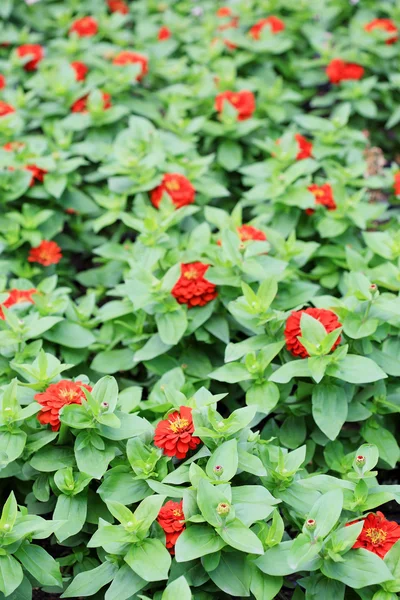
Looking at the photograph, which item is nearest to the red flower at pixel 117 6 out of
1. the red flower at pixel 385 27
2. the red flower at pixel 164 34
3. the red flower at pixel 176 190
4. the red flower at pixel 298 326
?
the red flower at pixel 164 34

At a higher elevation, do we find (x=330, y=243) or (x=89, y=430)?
(x=89, y=430)

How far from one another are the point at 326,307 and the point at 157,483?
756mm

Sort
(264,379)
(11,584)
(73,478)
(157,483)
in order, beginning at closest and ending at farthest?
1. (11,584)
2. (157,483)
3. (73,478)
4. (264,379)

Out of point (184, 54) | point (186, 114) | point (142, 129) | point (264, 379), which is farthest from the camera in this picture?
point (184, 54)

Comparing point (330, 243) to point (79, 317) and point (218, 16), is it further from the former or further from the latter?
point (218, 16)

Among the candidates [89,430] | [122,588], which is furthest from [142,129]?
[122,588]

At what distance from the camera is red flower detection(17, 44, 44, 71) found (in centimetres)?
376

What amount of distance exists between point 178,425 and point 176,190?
1.15 m

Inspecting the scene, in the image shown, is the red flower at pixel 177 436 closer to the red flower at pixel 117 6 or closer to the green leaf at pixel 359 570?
the green leaf at pixel 359 570

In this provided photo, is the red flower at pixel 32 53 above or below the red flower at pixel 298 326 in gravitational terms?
above

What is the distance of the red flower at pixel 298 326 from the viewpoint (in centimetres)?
205

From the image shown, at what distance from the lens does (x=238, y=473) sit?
1.84m

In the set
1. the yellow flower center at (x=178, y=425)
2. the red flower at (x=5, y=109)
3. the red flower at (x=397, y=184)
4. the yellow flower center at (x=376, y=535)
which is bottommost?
the red flower at (x=397, y=184)

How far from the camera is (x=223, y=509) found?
1.60 meters
